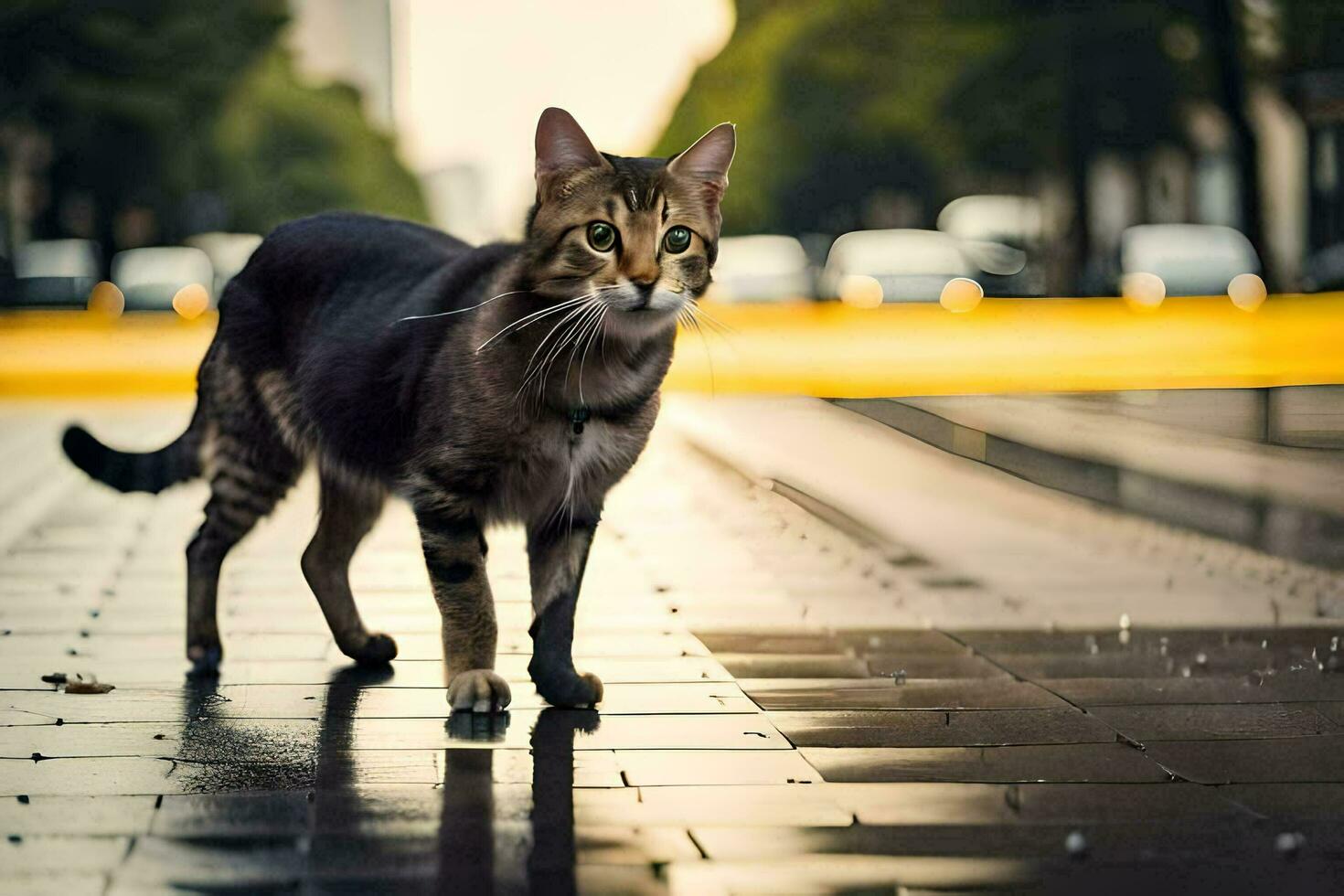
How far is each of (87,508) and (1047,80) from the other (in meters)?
29.4

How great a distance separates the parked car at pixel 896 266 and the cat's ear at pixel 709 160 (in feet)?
102

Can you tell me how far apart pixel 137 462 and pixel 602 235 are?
2.23m

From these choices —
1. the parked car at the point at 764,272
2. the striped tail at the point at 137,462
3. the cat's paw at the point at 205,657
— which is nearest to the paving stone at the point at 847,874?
the cat's paw at the point at 205,657

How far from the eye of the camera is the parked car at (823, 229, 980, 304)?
3756 cm

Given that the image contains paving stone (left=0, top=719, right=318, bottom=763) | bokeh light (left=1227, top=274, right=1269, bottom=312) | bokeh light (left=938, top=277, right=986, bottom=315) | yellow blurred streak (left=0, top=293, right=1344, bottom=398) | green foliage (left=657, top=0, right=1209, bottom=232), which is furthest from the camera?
bokeh light (left=938, top=277, right=986, bottom=315)

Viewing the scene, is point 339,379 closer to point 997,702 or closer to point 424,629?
point 424,629

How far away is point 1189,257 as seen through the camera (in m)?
34.7

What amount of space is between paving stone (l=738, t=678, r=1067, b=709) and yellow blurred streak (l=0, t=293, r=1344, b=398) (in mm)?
1132

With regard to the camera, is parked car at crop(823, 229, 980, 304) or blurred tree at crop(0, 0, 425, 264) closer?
parked car at crop(823, 229, 980, 304)

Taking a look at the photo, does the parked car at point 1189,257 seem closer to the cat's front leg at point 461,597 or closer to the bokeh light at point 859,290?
the bokeh light at point 859,290

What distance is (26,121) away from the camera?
136 feet

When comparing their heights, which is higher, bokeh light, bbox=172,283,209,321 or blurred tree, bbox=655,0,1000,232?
blurred tree, bbox=655,0,1000,232

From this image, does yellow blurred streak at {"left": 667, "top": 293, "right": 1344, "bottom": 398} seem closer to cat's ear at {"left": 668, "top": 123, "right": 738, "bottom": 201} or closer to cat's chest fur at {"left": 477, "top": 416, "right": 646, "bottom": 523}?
cat's chest fur at {"left": 477, "top": 416, "right": 646, "bottom": 523}

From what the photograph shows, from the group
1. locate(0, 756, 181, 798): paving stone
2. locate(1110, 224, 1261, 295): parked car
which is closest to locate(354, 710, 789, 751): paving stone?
locate(0, 756, 181, 798): paving stone
